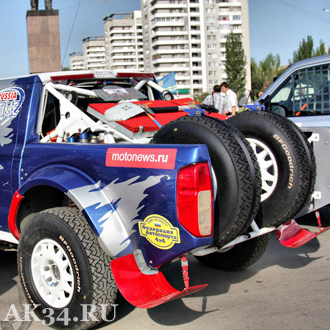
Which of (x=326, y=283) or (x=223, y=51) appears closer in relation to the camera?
(x=326, y=283)

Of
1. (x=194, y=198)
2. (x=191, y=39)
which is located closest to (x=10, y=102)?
(x=194, y=198)

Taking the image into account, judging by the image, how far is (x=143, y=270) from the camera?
→ 313cm

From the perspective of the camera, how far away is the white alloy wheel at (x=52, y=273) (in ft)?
11.1

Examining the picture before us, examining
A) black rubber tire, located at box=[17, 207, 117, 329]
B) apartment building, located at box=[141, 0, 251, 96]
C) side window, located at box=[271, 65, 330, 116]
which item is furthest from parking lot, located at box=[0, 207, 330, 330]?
apartment building, located at box=[141, 0, 251, 96]

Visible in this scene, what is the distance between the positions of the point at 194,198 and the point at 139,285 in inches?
28.1

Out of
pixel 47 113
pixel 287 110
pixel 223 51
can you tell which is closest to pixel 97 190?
pixel 47 113

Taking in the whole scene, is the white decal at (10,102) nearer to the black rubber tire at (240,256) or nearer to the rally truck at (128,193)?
the rally truck at (128,193)

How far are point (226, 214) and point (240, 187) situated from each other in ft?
0.67

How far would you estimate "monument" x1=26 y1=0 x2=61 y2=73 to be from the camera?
16062 mm

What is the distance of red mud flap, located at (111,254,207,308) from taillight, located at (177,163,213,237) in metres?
0.41

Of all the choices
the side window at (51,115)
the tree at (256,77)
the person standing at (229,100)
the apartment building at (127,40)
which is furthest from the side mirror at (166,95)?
the apartment building at (127,40)

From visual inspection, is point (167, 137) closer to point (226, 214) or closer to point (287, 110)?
point (226, 214)

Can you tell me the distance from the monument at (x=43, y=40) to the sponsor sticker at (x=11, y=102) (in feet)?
39.2

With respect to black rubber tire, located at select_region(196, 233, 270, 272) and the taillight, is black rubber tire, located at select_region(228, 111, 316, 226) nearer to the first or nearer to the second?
black rubber tire, located at select_region(196, 233, 270, 272)
